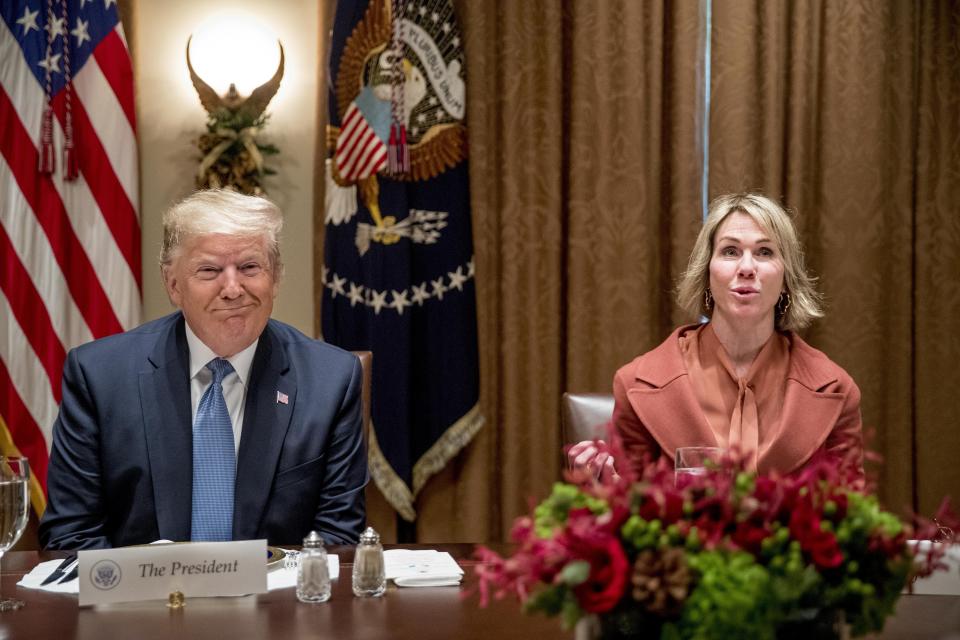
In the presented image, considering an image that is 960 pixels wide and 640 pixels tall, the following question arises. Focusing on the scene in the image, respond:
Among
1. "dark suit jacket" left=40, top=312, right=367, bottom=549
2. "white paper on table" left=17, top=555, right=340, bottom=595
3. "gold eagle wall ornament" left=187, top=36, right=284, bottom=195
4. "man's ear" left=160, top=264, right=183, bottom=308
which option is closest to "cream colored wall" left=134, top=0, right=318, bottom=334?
"gold eagle wall ornament" left=187, top=36, right=284, bottom=195

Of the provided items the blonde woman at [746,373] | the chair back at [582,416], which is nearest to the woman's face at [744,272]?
the blonde woman at [746,373]

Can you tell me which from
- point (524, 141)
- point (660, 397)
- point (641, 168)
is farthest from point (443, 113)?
point (660, 397)

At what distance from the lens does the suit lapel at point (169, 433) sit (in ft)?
6.71

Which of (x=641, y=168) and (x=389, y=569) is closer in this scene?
(x=389, y=569)

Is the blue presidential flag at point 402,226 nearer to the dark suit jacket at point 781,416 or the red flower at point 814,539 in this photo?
the dark suit jacket at point 781,416

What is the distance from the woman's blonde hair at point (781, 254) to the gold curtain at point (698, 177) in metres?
0.92

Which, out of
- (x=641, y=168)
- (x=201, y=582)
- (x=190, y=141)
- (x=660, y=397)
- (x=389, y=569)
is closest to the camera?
(x=201, y=582)

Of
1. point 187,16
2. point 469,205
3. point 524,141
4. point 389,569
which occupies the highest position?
point 187,16

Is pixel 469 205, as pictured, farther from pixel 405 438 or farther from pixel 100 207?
Answer: pixel 100 207

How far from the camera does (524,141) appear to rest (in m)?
3.67

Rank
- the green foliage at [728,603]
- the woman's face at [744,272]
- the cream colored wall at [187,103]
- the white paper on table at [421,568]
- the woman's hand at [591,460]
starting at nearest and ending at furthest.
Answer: the green foliage at [728,603]
the white paper on table at [421,568]
the woman's hand at [591,460]
the woman's face at [744,272]
the cream colored wall at [187,103]

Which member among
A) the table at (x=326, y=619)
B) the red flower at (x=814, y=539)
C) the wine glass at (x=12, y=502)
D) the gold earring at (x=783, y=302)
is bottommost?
the table at (x=326, y=619)

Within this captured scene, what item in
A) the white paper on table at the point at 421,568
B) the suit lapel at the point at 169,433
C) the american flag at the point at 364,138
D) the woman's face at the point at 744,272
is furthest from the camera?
the american flag at the point at 364,138

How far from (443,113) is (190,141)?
996 mm
